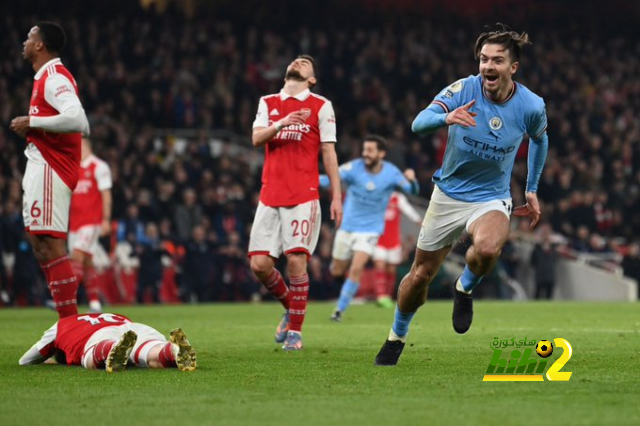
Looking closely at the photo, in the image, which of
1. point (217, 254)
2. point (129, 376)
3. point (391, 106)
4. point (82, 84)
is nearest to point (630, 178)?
point (391, 106)

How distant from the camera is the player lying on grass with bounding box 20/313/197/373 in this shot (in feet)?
25.2

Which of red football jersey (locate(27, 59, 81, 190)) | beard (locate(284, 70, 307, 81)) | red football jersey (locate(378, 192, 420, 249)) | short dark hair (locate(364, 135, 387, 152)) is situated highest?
beard (locate(284, 70, 307, 81))

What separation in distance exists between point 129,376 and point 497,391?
244 cm

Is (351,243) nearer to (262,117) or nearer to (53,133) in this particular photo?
(262,117)

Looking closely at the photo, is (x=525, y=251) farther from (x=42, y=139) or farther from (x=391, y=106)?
(x=42, y=139)

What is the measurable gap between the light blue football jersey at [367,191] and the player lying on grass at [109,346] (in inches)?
346

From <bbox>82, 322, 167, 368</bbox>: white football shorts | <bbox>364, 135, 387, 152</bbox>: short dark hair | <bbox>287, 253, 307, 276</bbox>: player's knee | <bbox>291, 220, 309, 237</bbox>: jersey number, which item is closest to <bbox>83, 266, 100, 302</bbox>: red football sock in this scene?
<bbox>364, 135, 387, 152</bbox>: short dark hair

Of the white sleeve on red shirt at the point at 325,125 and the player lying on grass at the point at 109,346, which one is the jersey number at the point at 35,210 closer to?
the player lying on grass at the point at 109,346

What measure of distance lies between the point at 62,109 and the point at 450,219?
320cm

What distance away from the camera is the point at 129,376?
24.6 ft

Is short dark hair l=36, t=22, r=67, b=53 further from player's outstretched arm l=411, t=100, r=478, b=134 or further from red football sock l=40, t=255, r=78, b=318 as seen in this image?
player's outstretched arm l=411, t=100, r=478, b=134

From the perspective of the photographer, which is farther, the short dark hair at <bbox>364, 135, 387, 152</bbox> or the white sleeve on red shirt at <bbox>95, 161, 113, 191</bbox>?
the short dark hair at <bbox>364, 135, 387, 152</bbox>

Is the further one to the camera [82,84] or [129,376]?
[82,84]

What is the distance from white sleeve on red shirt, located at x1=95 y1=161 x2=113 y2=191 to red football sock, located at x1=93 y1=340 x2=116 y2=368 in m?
8.30
